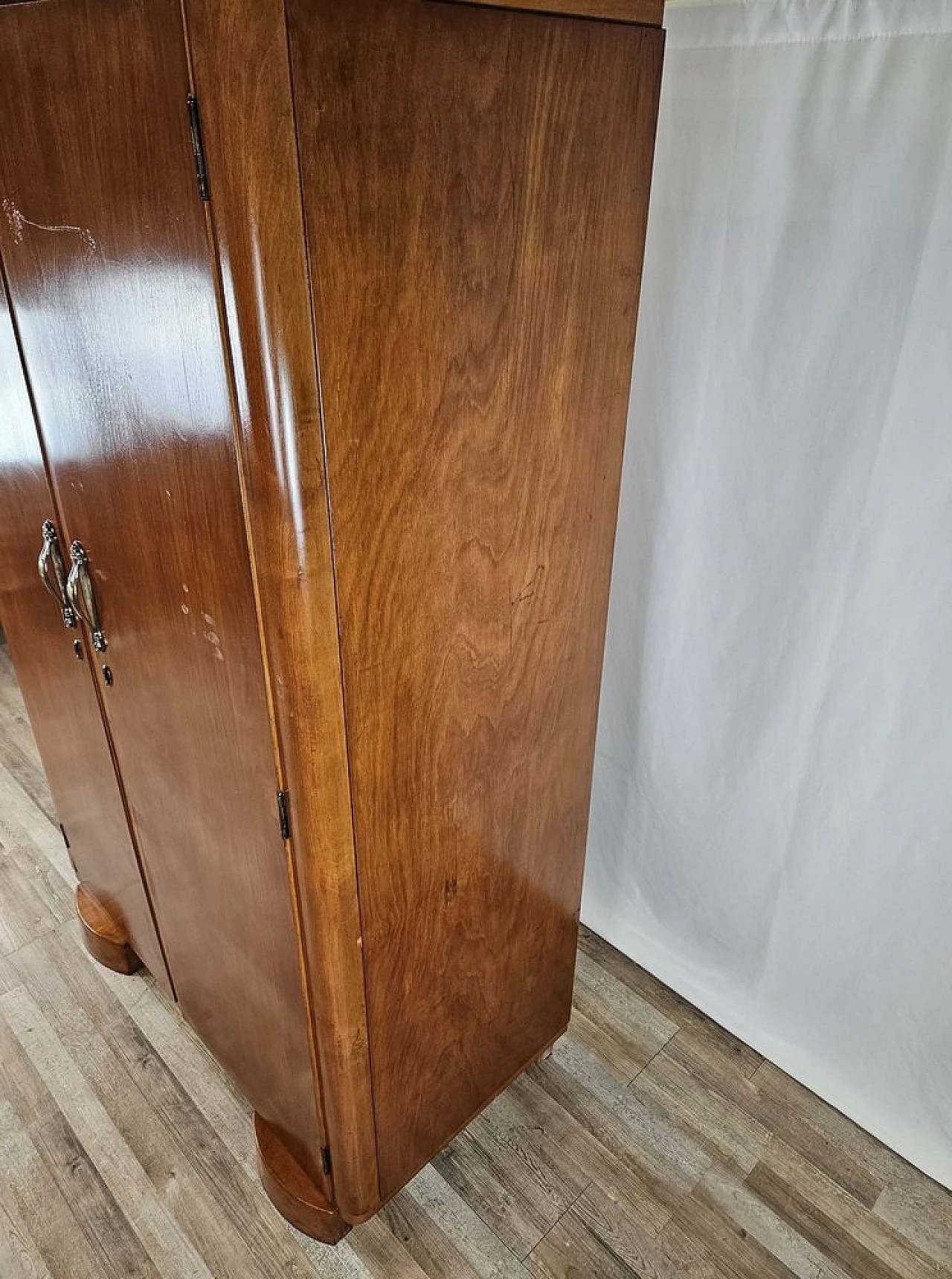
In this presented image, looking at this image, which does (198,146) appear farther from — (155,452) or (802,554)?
(802,554)

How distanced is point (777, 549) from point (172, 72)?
3.49ft

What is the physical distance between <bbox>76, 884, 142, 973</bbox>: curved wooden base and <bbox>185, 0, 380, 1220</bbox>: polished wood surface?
35.2 inches

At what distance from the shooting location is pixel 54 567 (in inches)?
49.4

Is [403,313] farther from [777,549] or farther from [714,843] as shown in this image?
[714,843]

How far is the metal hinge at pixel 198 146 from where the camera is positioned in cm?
68

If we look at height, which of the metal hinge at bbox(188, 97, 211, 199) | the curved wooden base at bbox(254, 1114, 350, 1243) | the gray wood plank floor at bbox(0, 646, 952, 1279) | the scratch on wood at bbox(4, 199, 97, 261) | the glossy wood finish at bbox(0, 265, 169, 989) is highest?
the metal hinge at bbox(188, 97, 211, 199)

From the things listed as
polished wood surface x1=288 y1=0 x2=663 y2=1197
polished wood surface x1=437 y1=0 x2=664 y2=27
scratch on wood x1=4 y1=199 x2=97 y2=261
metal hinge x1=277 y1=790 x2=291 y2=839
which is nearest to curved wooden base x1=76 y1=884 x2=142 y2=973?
polished wood surface x1=288 y1=0 x2=663 y2=1197

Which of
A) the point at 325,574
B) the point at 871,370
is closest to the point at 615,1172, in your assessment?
the point at 325,574

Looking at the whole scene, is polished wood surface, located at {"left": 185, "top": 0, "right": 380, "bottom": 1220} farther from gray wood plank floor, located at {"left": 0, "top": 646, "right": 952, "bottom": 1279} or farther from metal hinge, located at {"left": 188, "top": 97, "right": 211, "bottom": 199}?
gray wood plank floor, located at {"left": 0, "top": 646, "right": 952, "bottom": 1279}

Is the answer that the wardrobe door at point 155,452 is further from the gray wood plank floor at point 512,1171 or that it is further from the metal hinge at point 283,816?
the gray wood plank floor at point 512,1171

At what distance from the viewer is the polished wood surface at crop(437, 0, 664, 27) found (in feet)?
2.50

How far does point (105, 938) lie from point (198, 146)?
163 cm

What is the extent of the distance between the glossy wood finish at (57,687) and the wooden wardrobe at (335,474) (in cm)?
1

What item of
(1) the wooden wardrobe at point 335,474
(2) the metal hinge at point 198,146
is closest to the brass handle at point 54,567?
(1) the wooden wardrobe at point 335,474
